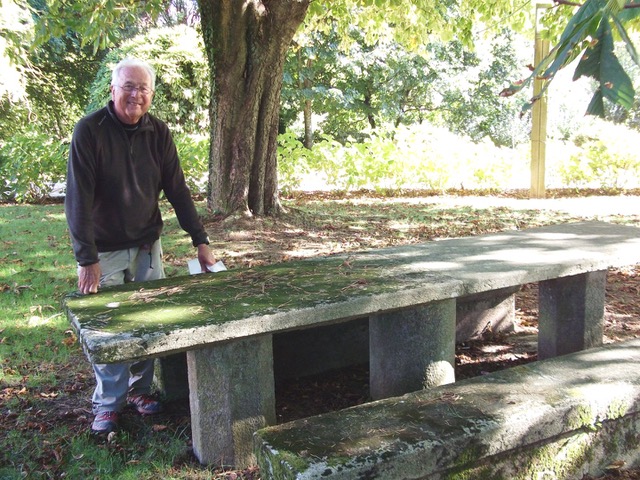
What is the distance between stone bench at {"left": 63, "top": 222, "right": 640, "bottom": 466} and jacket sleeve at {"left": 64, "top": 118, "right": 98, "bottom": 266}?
10.3 inches

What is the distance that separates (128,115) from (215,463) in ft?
6.44

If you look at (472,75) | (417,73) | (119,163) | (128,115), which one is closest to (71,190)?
(119,163)

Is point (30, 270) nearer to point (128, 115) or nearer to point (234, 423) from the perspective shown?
point (128, 115)

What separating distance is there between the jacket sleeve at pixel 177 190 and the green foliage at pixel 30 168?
1027 centimetres

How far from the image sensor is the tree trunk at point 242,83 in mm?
8156

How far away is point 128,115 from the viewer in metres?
3.40

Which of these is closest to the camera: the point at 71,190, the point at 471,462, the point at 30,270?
the point at 471,462

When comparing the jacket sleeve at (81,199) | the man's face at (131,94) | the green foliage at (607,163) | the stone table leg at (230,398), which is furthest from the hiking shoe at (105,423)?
the green foliage at (607,163)

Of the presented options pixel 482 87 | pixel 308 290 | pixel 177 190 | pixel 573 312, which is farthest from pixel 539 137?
pixel 482 87

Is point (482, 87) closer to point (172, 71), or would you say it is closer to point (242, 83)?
→ point (172, 71)

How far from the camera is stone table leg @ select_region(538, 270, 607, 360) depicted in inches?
164

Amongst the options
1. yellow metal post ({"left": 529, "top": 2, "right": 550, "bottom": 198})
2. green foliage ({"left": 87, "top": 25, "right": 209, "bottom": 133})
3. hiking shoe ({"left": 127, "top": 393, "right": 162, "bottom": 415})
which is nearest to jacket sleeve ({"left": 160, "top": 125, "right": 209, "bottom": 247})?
hiking shoe ({"left": 127, "top": 393, "right": 162, "bottom": 415})

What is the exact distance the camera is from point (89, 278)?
323 cm

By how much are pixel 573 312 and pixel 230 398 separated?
102 inches
